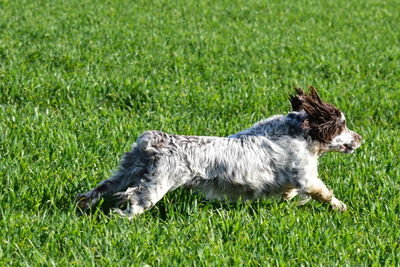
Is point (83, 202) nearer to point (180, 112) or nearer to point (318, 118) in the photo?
point (318, 118)

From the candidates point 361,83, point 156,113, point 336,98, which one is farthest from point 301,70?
point 156,113

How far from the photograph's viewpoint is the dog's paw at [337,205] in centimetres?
534

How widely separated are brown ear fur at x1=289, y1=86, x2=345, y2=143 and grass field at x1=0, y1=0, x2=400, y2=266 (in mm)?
621

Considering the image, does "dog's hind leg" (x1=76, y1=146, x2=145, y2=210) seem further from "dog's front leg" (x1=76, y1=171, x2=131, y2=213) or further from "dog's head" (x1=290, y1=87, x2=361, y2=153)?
"dog's head" (x1=290, y1=87, x2=361, y2=153)

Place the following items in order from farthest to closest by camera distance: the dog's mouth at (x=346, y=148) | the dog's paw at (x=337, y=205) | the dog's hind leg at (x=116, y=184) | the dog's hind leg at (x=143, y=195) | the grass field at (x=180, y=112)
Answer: the dog's mouth at (x=346, y=148)
the dog's paw at (x=337, y=205)
the dog's hind leg at (x=116, y=184)
the dog's hind leg at (x=143, y=195)
the grass field at (x=180, y=112)

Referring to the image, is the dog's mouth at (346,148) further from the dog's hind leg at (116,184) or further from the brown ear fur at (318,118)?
the dog's hind leg at (116,184)

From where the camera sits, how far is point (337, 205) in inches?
211

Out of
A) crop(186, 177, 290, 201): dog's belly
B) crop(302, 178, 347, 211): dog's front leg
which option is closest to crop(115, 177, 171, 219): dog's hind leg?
crop(186, 177, 290, 201): dog's belly

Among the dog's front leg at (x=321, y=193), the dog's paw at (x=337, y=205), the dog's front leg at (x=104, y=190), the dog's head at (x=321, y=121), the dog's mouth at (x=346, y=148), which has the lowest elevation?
the dog's paw at (x=337, y=205)

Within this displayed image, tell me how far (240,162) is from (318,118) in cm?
81

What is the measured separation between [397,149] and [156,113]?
9.52 ft

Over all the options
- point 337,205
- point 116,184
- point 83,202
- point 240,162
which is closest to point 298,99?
point 240,162

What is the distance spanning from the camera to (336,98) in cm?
909

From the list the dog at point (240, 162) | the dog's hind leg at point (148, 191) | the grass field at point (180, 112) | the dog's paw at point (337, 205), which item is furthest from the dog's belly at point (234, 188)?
the dog's paw at point (337, 205)
